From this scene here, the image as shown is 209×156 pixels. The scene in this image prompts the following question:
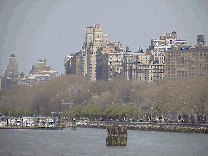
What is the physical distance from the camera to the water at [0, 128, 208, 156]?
316 ft

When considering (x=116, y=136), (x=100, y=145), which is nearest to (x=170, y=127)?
(x=100, y=145)

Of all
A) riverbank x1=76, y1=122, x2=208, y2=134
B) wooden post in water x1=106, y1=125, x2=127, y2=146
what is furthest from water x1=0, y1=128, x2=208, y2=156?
riverbank x1=76, y1=122, x2=208, y2=134

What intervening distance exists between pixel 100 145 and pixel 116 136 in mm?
4223

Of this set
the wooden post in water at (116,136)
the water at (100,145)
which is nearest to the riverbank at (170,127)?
the water at (100,145)

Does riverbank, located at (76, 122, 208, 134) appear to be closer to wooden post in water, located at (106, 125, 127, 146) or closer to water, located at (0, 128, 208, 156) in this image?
water, located at (0, 128, 208, 156)

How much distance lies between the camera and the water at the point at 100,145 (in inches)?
3787

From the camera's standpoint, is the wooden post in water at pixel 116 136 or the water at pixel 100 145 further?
the wooden post in water at pixel 116 136

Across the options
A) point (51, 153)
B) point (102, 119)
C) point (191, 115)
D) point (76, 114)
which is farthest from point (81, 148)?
point (76, 114)

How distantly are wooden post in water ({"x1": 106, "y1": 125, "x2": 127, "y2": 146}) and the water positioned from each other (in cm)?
111

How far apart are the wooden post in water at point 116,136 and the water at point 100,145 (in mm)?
1110

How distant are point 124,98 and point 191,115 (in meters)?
51.2

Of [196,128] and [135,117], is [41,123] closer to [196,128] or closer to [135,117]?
[135,117]

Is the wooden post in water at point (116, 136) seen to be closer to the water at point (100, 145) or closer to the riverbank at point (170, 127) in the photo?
the water at point (100, 145)

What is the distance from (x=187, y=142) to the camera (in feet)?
356
